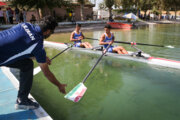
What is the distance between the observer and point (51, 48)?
10516mm

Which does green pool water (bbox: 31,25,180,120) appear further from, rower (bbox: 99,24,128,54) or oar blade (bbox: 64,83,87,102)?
rower (bbox: 99,24,128,54)

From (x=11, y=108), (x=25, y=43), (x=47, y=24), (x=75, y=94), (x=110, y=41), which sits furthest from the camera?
(x=110, y=41)

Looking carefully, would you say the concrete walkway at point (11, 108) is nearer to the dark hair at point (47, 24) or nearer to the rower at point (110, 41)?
the dark hair at point (47, 24)

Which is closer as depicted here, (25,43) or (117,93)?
(25,43)

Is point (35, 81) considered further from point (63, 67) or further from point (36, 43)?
point (36, 43)

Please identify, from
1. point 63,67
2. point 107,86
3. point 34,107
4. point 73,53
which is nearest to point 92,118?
point 34,107

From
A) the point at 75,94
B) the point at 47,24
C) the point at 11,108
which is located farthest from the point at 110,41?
the point at 11,108

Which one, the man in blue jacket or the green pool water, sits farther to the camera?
the green pool water

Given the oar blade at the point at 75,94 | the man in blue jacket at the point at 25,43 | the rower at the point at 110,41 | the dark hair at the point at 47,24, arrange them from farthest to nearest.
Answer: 1. the rower at the point at 110,41
2. the oar blade at the point at 75,94
3. the dark hair at the point at 47,24
4. the man in blue jacket at the point at 25,43

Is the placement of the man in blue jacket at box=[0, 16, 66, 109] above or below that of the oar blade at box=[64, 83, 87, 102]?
above

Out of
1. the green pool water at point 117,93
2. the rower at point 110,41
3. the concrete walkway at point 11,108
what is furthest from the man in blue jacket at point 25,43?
the rower at point 110,41

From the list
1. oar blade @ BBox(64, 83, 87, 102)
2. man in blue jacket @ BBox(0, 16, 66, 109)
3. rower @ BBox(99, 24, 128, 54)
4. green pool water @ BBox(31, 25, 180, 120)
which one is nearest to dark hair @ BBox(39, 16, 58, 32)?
man in blue jacket @ BBox(0, 16, 66, 109)

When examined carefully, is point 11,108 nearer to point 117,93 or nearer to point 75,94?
point 75,94

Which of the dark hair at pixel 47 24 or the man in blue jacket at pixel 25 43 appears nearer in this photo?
the man in blue jacket at pixel 25 43
